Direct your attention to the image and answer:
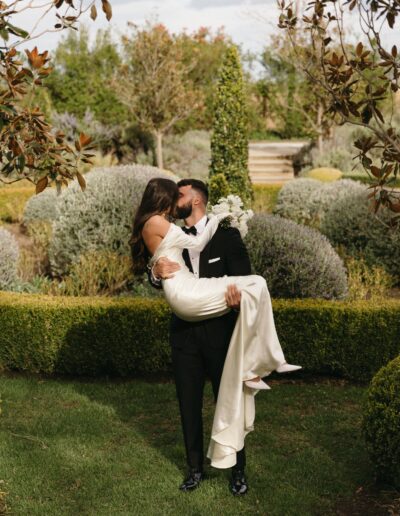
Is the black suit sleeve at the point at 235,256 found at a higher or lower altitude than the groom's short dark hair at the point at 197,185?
lower

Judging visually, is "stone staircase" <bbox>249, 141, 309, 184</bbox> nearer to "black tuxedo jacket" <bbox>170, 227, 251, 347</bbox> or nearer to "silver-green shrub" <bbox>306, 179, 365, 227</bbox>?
"silver-green shrub" <bbox>306, 179, 365, 227</bbox>

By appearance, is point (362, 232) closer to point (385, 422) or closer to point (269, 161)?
point (385, 422)

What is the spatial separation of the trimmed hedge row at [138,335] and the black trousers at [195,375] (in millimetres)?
2399

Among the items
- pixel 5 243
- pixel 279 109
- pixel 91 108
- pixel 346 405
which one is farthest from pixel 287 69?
pixel 346 405

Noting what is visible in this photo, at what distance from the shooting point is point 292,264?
7.88 metres

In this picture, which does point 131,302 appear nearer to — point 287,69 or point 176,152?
point 176,152

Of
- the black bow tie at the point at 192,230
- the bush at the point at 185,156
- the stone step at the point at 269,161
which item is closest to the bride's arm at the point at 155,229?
the black bow tie at the point at 192,230

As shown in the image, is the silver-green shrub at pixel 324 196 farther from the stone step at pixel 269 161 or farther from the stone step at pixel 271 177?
the stone step at pixel 269 161

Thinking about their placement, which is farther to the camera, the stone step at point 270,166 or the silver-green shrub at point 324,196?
the stone step at point 270,166

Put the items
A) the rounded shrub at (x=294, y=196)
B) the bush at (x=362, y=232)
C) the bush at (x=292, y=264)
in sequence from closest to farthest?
1. the bush at (x=292, y=264)
2. the bush at (x=362, y=232)
3. the rounded shrub at (x=294, y=196)

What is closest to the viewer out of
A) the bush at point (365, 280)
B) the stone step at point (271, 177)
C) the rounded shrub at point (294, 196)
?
the bush at point (365, 280)

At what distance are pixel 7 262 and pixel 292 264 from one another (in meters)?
3.60

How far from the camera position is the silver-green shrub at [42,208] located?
13.3 m

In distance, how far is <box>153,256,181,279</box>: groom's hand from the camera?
13.9 feet
